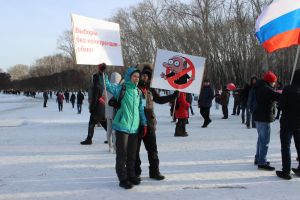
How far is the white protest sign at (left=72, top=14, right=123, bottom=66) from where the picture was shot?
8203mm

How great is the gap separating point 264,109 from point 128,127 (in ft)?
7.46

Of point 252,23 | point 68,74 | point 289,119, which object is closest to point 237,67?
point 252,23

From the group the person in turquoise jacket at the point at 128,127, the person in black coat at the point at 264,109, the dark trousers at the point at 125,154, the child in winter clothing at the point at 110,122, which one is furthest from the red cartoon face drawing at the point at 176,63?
the dark trousers at the point at 125,154

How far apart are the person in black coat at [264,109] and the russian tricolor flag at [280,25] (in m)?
1.71

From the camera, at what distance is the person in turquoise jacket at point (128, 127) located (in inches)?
225

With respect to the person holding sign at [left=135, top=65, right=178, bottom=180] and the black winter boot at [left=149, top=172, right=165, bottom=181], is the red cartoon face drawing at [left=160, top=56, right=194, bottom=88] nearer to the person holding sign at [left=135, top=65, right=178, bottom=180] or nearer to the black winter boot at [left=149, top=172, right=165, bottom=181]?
the person holding sign at [left=135, top=65, right=178, bottom=180]

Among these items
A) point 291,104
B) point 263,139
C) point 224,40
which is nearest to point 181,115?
point 263,139

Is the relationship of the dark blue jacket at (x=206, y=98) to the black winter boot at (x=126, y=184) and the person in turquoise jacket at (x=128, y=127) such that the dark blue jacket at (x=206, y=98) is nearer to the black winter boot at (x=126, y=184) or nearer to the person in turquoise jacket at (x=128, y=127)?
the person in turquoise jacket at (x=128, y=127)

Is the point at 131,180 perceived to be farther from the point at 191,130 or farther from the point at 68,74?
the point at 68,74

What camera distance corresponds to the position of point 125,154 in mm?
5762

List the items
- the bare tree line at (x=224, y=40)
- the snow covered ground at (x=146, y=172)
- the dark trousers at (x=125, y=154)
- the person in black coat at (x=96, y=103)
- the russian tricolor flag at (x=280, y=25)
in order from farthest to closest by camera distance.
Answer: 1. the bare tree line at (x=224, y=40)
2. the person in black coat at (x=96, y=103)
3. the russian tricolor flag at (x=280, y=25)
4. the dark trousers at (x=125, y=154)
5. the snow covered ground at (x=146, y=172)

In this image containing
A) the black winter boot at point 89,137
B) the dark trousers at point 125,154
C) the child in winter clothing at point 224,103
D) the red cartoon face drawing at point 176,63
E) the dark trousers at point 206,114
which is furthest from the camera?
the child in winter clothing at point 224,103

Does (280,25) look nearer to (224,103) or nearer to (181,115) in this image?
(181,115)

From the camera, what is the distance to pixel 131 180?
5.83m
